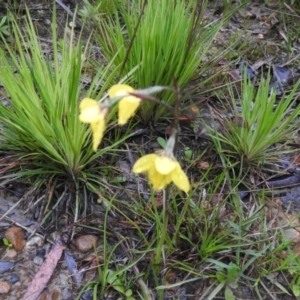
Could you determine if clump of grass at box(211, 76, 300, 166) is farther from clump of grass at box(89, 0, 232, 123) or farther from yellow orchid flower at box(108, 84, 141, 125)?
yellow orchid flower at box(108, 84, 141, 125)

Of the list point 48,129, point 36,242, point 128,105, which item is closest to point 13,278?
point 36,242

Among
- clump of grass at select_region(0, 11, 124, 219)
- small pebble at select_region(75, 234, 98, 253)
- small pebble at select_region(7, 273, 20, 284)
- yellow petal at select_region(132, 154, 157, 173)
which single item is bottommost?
small pebble at select_region(75, 234, 98, 253)

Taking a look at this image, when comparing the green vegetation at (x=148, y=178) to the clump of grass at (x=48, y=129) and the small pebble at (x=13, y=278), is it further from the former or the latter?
the small pebble at (x=13, y=278)

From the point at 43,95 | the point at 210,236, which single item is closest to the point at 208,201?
the point at 210,236

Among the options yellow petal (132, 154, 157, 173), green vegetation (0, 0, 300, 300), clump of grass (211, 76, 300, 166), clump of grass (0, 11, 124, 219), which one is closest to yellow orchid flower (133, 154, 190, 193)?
yellow petal (132, 154, 157, 173)

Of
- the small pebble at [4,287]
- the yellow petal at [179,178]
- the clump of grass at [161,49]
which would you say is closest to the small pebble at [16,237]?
the small pebble at [4,287]

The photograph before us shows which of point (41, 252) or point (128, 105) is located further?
point (41, 252)

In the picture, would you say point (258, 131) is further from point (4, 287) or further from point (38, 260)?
point (4, 287)
